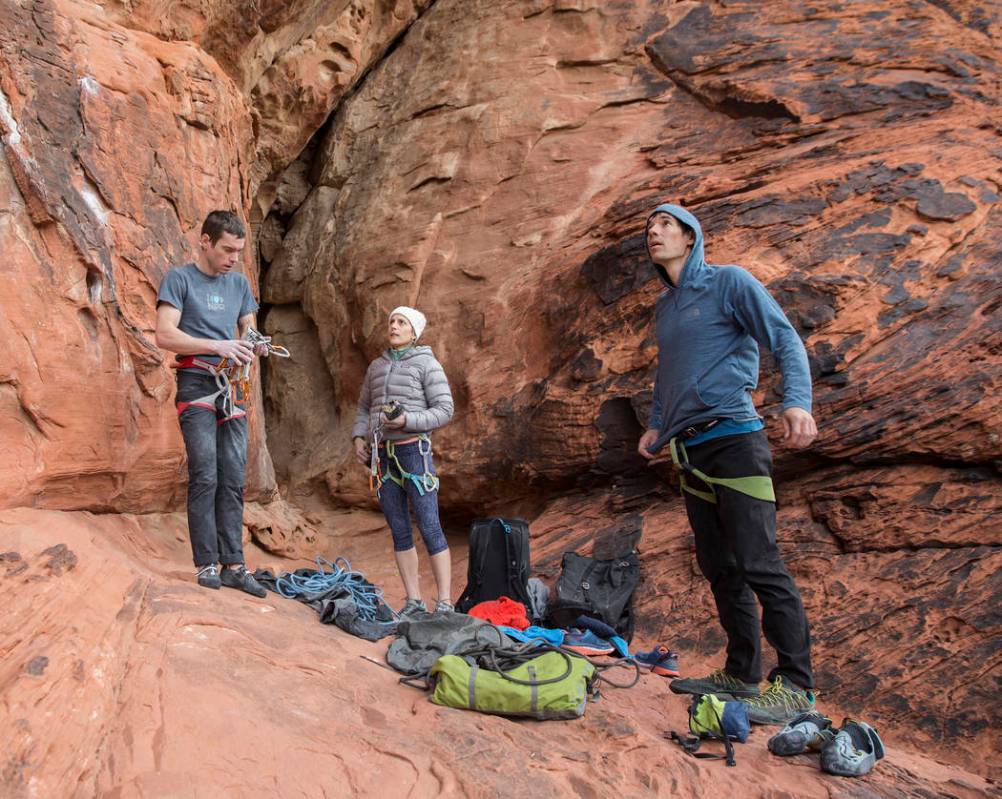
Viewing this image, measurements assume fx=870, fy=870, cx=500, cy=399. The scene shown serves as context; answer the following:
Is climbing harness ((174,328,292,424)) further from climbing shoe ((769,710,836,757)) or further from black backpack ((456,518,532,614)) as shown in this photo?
climbing shoe ((769,710,836,757))

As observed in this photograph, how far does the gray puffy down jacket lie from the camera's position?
547 centimetres

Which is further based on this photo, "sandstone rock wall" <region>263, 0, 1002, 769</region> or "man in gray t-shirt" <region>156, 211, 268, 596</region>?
"sandstone rock wall" <region>263, 0, 1002, 769</region>

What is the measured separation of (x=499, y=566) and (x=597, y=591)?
0.69 m

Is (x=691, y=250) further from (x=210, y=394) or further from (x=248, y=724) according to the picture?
(x=248, y=724)

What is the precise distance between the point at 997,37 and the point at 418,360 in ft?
18.5

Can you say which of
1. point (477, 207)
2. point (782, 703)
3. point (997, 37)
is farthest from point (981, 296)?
point (477, 207)

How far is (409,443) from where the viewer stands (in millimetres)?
5508

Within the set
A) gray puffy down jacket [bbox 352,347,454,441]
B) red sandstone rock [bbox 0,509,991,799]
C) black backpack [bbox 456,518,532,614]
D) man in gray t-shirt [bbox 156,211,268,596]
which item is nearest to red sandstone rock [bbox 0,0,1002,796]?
red sandstone rock [bbox 0,509,991,799]

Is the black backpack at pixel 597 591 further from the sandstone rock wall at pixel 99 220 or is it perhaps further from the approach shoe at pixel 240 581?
the sandstone rock wall at pixel 99 220

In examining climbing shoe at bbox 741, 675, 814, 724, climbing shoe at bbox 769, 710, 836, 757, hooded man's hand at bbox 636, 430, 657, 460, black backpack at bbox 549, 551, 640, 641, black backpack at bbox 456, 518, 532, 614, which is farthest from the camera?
black backpack at bbox 456, 518, 532, 614

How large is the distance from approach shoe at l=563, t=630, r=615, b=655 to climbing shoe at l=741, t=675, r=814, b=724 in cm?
136

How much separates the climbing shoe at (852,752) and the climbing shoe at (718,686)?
1.75ft

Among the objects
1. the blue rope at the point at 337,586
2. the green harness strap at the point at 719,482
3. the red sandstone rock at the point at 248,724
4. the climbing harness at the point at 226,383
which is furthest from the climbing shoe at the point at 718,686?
the climbing harness at the point at 226,383

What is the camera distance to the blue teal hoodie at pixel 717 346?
152 inches
